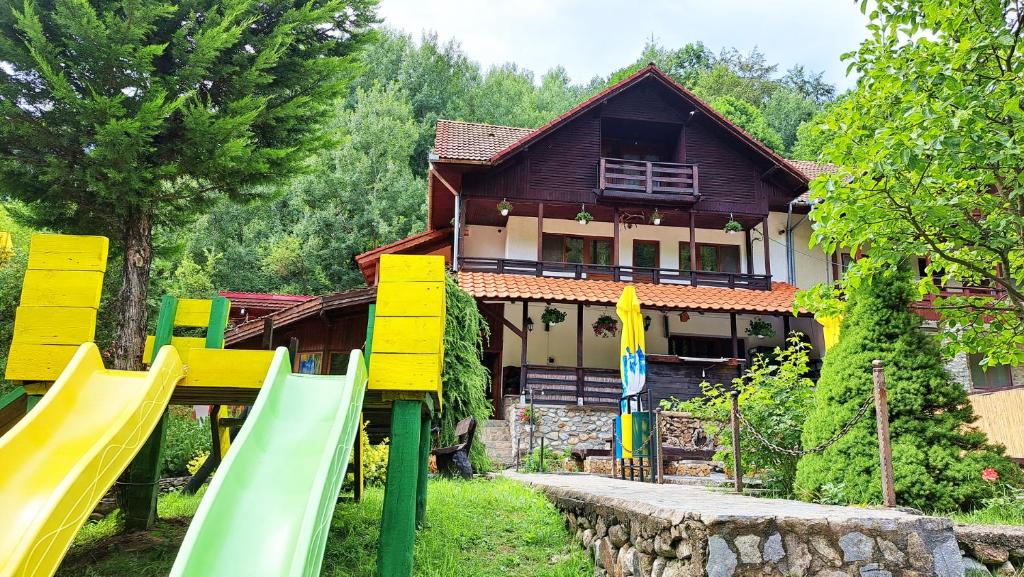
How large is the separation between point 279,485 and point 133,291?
5.99 meters

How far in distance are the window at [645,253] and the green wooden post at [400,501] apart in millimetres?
16663

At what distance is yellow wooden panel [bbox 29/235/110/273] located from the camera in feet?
12.4

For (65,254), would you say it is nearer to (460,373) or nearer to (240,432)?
(240,432)

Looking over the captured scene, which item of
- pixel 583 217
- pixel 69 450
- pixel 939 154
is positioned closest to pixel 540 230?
pixel 583 217

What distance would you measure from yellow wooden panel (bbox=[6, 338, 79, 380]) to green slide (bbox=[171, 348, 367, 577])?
1.32 meters

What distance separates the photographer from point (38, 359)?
3635 mm

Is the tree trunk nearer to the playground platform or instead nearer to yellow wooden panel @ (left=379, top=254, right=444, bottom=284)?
yellow wooden panel @ (left=379, top=254, right=444, bottom=284)

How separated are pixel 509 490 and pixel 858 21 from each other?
6351 millimetres

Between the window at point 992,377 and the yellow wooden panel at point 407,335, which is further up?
the window at point 992,377

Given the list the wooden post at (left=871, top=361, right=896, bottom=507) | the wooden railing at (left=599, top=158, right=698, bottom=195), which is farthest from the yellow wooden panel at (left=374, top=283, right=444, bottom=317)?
the wooden railing at (left=599, top=158, right=698, bottom=195)

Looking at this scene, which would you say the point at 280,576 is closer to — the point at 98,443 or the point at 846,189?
the point at 98,443

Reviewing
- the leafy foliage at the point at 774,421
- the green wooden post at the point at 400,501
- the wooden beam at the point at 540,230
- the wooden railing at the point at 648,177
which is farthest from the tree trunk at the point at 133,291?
the wooden railing at the point at 648,177

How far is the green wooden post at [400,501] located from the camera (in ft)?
11.0

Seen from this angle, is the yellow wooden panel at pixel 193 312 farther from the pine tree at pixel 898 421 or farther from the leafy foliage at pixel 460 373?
the pine tree at pixel 898 421
